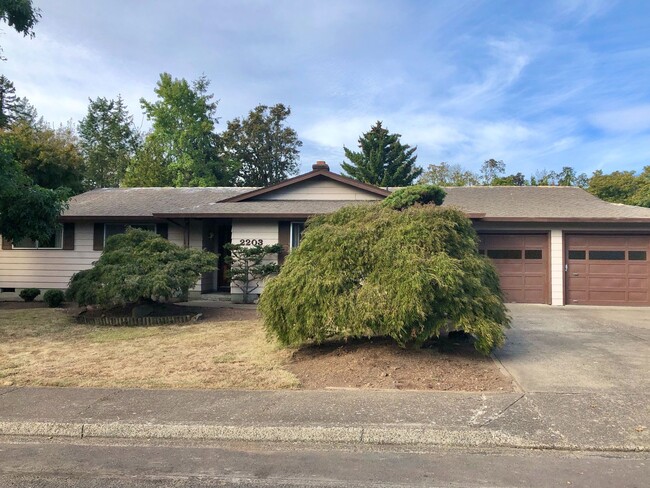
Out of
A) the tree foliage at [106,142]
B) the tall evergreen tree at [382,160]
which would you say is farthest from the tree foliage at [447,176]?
the tree foliage at [106,142]

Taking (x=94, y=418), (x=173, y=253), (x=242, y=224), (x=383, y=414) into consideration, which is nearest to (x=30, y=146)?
(x=242, y=224)

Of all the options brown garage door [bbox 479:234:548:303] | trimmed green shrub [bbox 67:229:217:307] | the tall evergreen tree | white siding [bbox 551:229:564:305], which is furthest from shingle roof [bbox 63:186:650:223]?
the tall evergreen tree

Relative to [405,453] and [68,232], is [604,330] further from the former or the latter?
[68,232]

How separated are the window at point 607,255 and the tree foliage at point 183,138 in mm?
31372

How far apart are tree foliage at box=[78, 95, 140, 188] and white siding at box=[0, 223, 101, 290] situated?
24917 mm

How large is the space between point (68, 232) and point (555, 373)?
14.5 meters

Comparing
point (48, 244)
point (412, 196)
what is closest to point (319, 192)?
point (412, 196)

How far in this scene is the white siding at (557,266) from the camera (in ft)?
46.8

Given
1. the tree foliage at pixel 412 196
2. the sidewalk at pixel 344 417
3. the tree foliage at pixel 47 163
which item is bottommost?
the sidewalk at pixel 344 417

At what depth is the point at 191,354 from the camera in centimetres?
769

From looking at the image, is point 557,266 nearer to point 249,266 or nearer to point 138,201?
point 249,266

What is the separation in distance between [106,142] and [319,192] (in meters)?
32.6

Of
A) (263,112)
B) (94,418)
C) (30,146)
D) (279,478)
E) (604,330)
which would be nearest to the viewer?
(279,478)

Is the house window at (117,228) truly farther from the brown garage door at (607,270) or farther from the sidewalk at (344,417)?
the brown garage door at (607,270)
